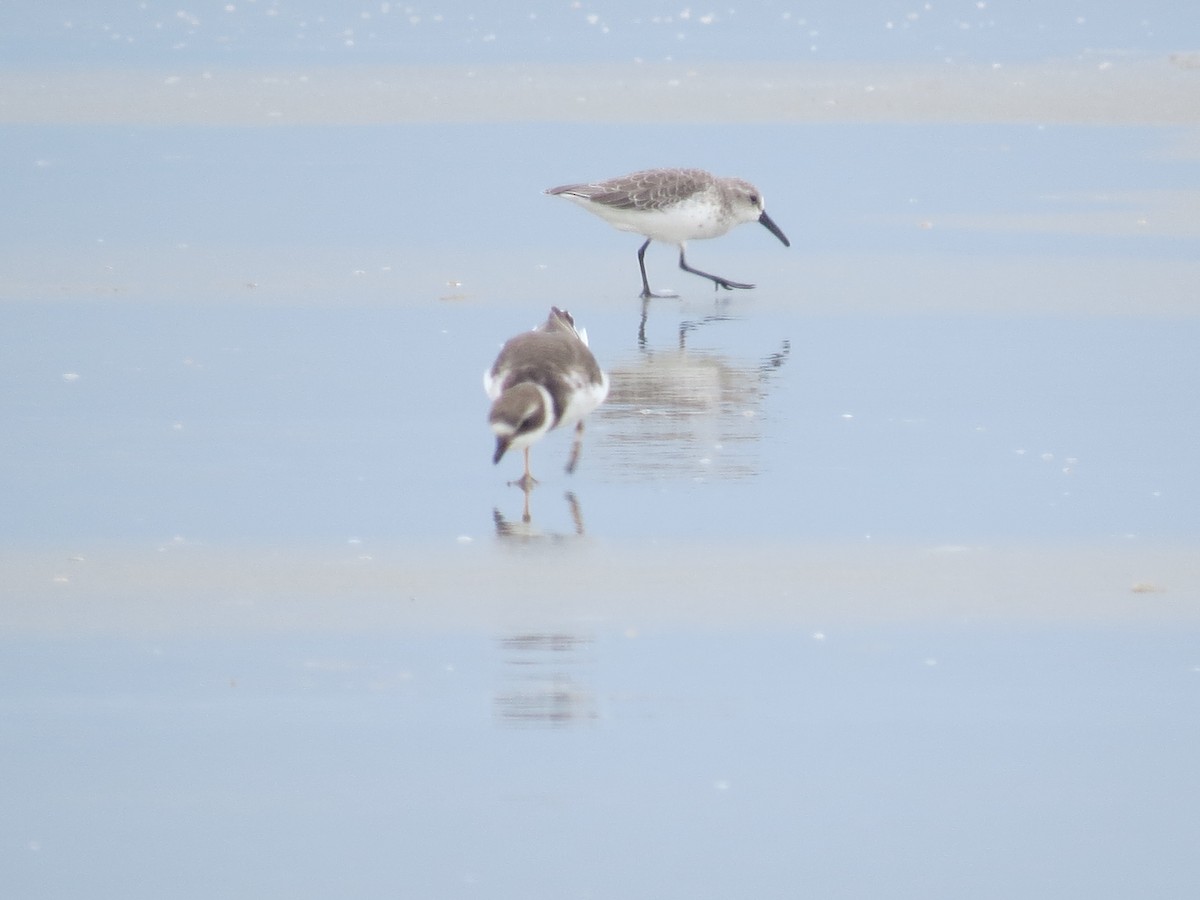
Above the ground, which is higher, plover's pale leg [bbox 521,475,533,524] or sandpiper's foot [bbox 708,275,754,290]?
plover's pale leg [bbox 521,475,533,524]

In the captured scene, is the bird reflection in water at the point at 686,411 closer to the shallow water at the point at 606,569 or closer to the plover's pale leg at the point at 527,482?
the shallow water at the point at 606,569

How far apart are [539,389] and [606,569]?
965 millimetres

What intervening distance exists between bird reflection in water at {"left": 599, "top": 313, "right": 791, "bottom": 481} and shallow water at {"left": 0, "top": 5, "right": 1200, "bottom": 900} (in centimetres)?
3

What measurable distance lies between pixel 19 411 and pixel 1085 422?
17.1 feet

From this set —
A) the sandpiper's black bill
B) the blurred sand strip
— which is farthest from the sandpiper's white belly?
the blurred sand strip

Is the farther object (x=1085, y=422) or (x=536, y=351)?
(x=1085, y=422)

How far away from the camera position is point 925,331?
1269cm

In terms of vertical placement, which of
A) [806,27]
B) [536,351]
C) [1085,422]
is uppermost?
[536,351]

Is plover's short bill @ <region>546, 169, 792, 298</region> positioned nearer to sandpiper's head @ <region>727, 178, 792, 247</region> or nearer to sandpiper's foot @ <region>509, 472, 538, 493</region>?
sandpiper's head @ <region>727, 178, 792, 247</region>

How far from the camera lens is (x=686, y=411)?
10547 mm

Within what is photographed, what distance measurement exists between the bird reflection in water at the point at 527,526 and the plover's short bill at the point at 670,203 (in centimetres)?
525

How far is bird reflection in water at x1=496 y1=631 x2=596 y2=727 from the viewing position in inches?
260

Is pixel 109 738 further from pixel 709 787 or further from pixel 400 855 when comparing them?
pixel 709 787

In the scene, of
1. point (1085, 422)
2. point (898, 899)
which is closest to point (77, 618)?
point (898, 899)
